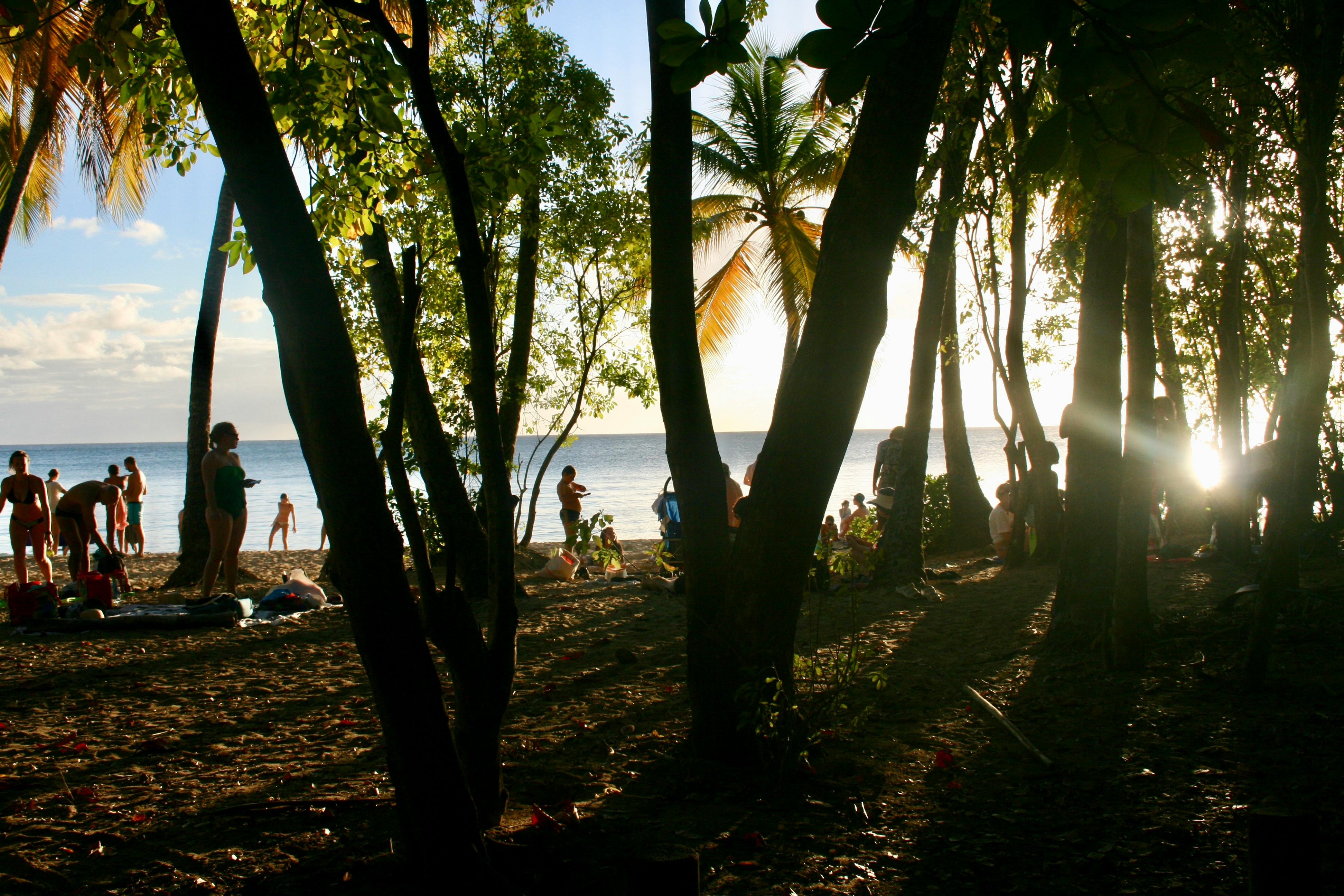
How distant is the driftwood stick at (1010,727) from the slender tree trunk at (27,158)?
14200 millimetres

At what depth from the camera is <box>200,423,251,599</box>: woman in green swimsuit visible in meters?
8.26

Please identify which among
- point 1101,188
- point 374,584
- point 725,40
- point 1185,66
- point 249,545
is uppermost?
point 1185,66

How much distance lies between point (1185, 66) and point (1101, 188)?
Answer: 80 centimetres

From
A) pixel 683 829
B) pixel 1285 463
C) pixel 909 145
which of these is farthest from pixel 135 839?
pixel 1285 463

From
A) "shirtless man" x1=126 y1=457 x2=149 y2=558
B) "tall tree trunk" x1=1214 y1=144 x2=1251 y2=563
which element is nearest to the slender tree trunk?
"shirtless man" x1=126 y1=457 x2=149 y2=558

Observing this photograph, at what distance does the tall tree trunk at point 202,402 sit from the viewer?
1056cm

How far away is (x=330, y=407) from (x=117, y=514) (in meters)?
14.7

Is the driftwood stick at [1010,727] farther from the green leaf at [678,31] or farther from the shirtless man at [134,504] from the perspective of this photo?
the shirtless man at [134,504]

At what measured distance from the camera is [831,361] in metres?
3.35

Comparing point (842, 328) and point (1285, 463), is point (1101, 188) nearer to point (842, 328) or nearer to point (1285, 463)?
point (1285, 463)

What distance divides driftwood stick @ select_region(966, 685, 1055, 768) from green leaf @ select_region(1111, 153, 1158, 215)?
9.24 ft

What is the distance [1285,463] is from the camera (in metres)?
4.39

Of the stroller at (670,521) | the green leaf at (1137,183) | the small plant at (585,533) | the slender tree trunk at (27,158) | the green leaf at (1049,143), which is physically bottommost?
the stroller at (670,521)

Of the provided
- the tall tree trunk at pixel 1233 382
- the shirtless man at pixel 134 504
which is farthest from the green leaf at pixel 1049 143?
the shirtless man at pixel 134 504
